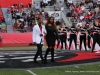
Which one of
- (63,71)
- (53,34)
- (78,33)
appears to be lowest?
(63,71)

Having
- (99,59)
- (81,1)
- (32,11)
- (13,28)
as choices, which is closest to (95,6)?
(81,1)

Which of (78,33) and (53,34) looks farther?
(78,33)

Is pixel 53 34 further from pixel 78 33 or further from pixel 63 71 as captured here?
pixel 78 33

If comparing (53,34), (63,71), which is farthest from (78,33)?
(63,71)

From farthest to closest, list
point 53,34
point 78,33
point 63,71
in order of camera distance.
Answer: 1. point 78,33
2. point 53,34
3. point 63,71

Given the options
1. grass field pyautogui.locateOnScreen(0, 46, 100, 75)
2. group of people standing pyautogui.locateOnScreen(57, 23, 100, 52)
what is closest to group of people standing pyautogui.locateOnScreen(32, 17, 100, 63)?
group of people standing pyautogui.locateOnScreen(57, 23, 100, 52)

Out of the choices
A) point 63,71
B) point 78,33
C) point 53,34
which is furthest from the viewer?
point 78,33

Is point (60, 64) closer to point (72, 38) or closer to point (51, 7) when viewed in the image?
point (72, 38)

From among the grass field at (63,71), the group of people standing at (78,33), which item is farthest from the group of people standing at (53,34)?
the grass field at (63,71)

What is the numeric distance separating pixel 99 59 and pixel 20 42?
41.7 feet

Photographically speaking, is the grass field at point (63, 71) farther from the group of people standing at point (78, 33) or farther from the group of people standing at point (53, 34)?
the group of people standing at point (78, 33)

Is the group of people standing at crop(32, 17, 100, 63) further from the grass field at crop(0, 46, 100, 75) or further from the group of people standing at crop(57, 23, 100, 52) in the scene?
the grass field at crop(0, 46, 100, 75)

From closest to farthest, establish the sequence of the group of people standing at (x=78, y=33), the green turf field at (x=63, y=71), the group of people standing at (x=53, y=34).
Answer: the green turf field at (x=63, y=71) → the group of people standing at (x=53, y=34) → the group of people standing at (x=78, y=33)

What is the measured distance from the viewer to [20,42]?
25391 mm
